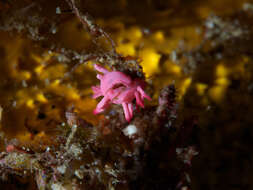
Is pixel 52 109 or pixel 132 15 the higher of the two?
pixel 132 15

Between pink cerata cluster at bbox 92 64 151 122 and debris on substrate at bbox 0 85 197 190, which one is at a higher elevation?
pink cerata cluster at bbox 92 64 151 122

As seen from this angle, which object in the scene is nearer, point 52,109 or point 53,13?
point 53,13

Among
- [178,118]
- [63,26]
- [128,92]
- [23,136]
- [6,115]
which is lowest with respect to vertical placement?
[178,118]

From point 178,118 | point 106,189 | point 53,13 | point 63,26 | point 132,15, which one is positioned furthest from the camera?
point 132,15

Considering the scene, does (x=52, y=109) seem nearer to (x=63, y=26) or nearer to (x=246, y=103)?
(x=63, y=26)

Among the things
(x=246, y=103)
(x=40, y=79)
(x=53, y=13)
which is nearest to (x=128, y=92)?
(x=53, y=13)

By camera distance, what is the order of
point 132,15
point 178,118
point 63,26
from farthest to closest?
point 132,15, point 63,26, point 178,118

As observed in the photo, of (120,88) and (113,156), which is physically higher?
(120,88)

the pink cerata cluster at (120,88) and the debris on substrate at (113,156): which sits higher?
the pink cerata cluster at (120,88)
